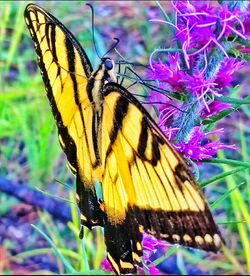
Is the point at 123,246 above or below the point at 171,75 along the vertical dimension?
below

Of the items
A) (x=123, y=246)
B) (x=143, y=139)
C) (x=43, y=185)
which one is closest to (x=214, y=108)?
(x=143, y=139)

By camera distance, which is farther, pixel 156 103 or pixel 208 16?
pixel 156 103

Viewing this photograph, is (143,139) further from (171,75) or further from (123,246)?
(123,246)

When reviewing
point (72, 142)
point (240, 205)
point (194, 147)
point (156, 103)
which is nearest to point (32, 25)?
point (72, 142)

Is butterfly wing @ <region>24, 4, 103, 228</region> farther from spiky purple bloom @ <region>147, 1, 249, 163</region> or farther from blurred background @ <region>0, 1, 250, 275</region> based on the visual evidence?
blurred background @ <region>0, 1, 250, 275</region>

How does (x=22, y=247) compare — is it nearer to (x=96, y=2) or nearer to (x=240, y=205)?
(x=240, y=205)

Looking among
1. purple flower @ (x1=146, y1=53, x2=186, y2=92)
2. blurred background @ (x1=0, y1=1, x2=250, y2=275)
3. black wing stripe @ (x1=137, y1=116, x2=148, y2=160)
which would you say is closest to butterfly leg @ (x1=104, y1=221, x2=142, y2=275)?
black wing stripe @ (x1=137, y1=116, x2=148, y2=160)
